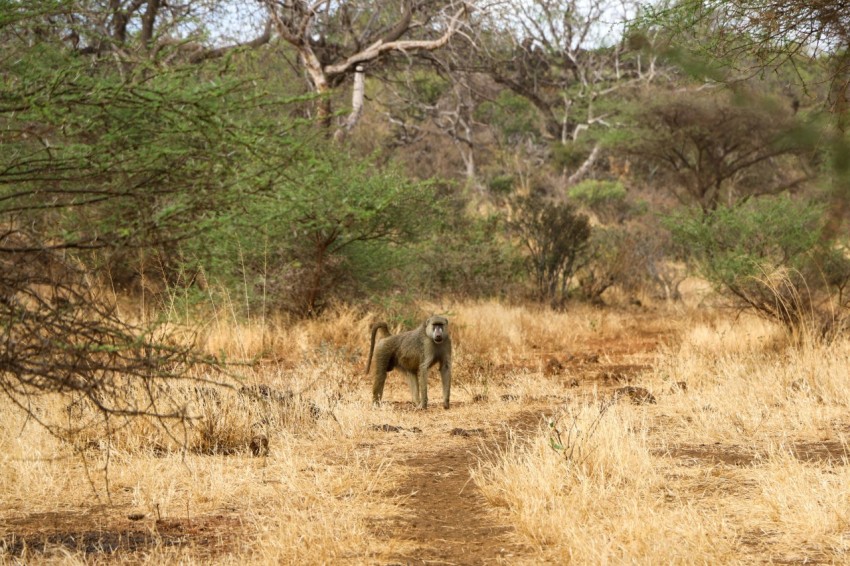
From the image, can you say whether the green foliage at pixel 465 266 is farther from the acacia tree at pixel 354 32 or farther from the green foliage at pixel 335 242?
the acacia tree at pixel 354 32

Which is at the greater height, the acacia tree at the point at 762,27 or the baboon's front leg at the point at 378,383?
the acacia tree at the point at 762,27

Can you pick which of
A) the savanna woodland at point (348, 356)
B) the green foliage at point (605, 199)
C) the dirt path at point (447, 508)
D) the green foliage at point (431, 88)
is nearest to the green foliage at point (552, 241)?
the savanna woodland at point (348, 356)

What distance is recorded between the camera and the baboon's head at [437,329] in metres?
7.34

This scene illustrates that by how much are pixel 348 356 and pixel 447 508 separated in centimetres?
505

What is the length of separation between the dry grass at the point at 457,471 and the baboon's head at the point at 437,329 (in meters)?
0.63

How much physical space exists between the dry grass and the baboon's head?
0.63 meters

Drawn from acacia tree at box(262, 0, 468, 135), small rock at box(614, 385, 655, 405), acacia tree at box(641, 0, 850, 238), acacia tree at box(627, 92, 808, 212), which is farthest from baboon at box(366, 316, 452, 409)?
acacia tree at box(627, 92, 808, 212)

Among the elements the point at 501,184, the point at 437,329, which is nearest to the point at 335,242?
the point at 437,329

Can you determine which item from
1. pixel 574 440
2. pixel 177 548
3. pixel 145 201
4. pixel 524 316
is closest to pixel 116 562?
pixel 177 548

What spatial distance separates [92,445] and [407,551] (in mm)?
2627

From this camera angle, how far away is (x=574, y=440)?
5141 mm

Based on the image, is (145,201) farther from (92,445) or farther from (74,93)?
(92,445)

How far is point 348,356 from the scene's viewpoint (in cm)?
975

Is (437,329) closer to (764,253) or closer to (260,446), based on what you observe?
(260,446)
